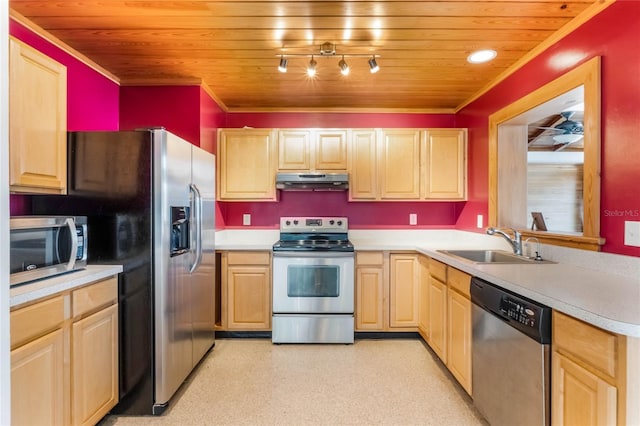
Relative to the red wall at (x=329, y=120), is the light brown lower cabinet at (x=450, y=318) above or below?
below

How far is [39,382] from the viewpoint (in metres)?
1.40

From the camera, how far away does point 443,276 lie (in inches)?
95.7

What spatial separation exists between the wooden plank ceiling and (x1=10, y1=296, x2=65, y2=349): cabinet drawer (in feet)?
5.24

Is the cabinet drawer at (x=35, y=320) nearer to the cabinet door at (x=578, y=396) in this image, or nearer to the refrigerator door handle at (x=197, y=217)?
the refrigerator door handle at (x=197, y=217)

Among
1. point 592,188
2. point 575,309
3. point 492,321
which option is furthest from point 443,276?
point 575,309

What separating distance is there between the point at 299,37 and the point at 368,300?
2.29m

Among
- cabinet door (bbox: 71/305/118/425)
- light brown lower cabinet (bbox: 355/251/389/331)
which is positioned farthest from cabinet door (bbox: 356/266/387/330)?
cabinet door (bbox: 71/305/118/425)

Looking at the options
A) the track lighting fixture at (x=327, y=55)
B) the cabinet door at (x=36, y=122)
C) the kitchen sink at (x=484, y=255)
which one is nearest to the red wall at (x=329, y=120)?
the track lighting fixture at (x=327, y=55)

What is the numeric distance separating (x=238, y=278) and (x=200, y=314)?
61 centimetres

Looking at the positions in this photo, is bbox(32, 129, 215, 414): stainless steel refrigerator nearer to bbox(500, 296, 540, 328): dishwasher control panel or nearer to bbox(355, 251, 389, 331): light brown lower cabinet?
bbox(355, 251, 389, 331): light brown lower cabinet

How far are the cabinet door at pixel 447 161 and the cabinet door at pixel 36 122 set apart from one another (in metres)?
3.02

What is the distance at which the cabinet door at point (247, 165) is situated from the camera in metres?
3.38

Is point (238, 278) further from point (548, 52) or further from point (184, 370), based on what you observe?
point (548, 52)

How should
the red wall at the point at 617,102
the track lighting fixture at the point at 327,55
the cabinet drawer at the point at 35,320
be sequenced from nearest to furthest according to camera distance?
the cabinet drawer at the point at 35,320 < the red wall at the point at 617,102 < the track lighting fixture at the point at 327,55
